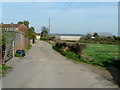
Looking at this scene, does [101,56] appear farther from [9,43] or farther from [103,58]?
[9,43]

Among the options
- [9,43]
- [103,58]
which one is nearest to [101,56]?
[103,58]

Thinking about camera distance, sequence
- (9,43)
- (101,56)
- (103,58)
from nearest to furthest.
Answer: (9,43) → (103,58) → (101,56)

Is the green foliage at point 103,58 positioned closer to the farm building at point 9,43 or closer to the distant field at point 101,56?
the distant field at point 101,56

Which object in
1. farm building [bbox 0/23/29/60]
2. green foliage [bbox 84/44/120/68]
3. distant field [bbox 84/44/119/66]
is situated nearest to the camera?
farm building [bbox 0/23/29/60]

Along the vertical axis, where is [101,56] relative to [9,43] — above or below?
below

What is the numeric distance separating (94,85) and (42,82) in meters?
2.41

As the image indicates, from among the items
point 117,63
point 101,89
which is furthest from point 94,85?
point 117,63

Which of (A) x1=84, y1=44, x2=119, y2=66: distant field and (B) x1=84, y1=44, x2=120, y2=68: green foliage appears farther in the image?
(A) x1=84, y1=44, x2=119, y2=66: distant field

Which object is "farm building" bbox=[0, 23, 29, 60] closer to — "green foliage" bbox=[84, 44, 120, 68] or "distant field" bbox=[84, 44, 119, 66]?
"green foliage" bbox=[84, 44, 120, 68]

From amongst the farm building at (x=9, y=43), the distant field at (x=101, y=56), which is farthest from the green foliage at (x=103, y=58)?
the farm building at (x=9, y=43)

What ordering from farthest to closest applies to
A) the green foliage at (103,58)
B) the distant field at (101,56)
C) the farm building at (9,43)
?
the distant field at (101,56) → the green foliage at (103,58) → the farm building at (9,43)

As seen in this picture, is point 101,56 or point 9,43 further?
point 101,56

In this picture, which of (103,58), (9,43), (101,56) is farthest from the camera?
(101,56)

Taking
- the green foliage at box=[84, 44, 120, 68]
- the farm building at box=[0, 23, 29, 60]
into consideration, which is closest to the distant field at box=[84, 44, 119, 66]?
the green foliage at box=[84, 44, 120, 68]
